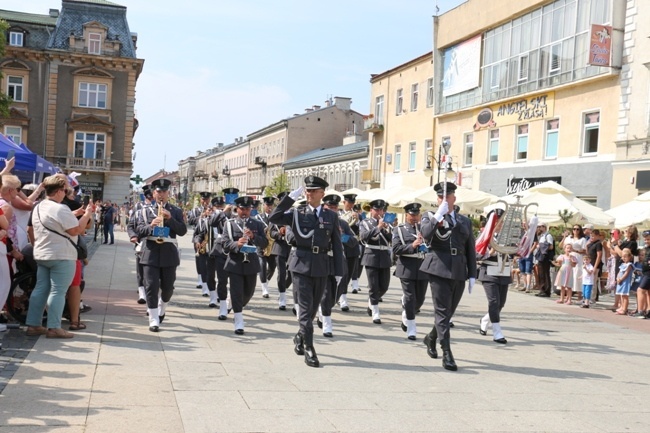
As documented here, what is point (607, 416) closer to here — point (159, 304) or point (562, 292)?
point (159, 304)

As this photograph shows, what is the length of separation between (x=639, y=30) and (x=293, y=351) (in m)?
19.8

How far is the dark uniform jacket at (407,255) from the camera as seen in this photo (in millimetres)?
10305

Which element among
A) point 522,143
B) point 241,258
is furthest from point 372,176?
point 241,258

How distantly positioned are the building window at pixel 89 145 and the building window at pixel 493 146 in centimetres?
2982

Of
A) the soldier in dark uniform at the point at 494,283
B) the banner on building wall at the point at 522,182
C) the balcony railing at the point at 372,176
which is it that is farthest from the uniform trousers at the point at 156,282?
the balcony railing at the point at 372,176

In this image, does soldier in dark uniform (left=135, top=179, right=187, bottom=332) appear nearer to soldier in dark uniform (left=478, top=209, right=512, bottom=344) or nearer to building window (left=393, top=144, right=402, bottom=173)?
soldier in dark uniform (left=478, top=209, right=512, bottom=344)

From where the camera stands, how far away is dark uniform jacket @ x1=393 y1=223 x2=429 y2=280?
10.3 m

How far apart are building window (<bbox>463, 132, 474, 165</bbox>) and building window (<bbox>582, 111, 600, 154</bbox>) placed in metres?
8.17

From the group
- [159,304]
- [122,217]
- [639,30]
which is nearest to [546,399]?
[159,304]

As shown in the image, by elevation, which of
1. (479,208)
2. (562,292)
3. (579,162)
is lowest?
(562,292)

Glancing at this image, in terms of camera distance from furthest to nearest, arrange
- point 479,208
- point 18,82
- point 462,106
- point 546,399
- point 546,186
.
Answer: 1. point 18,82
2. point 462,106
3. point 479,208
4. point 546,186
5. point 546,399

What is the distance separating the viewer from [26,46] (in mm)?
49594

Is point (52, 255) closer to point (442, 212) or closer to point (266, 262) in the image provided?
point (442, 212)

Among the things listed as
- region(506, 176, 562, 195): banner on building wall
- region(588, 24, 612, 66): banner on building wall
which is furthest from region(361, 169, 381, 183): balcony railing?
region(588, 24, 612, 66): banner on building wall
